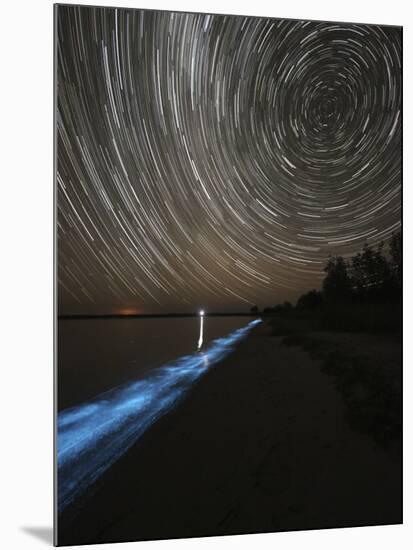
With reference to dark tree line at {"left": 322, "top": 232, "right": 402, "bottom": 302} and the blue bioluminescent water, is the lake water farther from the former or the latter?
dark tree line at {"left": 322, "top": 232, "right": 402, "bottom": 302}

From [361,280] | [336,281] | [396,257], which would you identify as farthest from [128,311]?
[396,257]

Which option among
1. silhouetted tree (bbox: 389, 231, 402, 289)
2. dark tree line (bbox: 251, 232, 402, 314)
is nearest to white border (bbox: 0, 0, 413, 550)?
dark tree line (bbox: 251, 232, 402, 314)

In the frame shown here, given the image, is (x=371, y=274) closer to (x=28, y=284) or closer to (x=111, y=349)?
(x=111, y=349)

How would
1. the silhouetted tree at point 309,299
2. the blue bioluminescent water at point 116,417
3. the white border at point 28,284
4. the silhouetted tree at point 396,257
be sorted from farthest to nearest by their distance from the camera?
the silhouetted tree at point 396,257 → the silhouetted tree at point 309,299 → the white border at point 28,284 → the blue bioluminescent water at point 116,417

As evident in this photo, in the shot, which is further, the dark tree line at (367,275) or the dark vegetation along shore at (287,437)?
the dark tree line at (367,275)

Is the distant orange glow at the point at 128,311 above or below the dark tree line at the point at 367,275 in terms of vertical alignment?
below

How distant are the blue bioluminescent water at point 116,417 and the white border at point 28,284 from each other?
0.20 meters

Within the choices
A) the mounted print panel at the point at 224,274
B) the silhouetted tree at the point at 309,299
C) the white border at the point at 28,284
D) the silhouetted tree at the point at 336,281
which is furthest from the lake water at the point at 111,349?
the silhouetted tree at the point at 336,281

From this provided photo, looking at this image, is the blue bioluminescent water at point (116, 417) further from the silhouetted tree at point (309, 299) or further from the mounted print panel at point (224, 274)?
the silhouetted tree at point (309, 299)

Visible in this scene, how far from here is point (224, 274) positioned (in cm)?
Result: 332

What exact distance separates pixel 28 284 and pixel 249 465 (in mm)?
1490

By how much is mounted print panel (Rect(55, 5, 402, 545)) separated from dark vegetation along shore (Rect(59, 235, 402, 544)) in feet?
0.03

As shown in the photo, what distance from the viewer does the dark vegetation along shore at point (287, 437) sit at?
3119mm

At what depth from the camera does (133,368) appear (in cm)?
310
